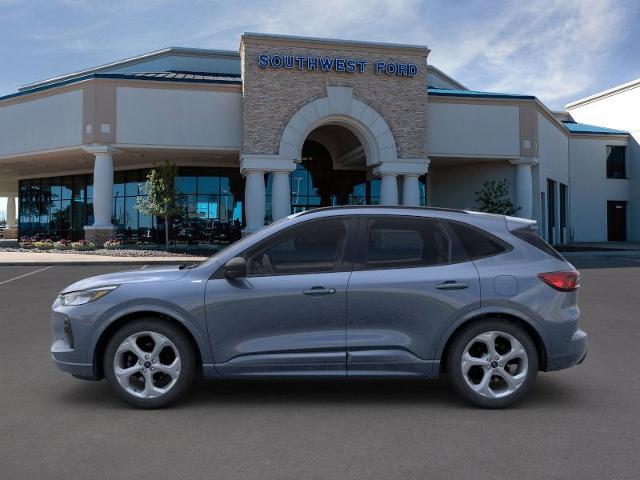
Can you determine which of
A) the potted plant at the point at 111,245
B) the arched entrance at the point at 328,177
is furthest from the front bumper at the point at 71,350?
the arched entrance at the point at 328,177

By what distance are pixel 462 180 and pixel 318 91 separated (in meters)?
11.3

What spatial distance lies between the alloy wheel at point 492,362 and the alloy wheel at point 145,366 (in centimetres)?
236

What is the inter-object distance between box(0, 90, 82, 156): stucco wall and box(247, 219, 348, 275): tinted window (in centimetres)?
2520

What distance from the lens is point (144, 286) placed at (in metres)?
4.72

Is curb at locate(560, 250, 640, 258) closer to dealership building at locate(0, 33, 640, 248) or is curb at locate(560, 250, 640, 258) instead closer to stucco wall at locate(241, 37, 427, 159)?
dealership building at locate(0, 33, 640, 248)

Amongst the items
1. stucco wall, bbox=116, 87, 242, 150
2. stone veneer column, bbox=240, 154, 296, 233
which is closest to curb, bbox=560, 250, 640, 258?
stone veneer column, bbox=240, 154, 296, 233

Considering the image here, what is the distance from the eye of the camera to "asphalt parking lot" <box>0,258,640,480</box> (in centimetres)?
358

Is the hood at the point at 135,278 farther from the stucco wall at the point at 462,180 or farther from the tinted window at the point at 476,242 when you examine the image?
the stucco wall at the point at 462,180

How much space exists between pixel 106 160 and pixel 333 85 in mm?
11050

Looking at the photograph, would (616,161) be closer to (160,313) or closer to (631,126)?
(631,126)

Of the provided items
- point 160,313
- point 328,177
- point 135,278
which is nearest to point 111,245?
point 328,177

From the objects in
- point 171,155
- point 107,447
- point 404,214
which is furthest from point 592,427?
point 171,155

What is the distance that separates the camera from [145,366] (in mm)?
4684

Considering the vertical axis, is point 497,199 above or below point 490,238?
above
